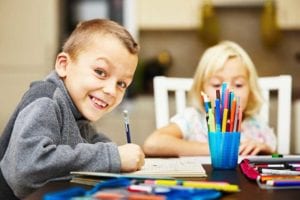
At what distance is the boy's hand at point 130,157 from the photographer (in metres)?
1.01

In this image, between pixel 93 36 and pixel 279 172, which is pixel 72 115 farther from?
pixel 279 172

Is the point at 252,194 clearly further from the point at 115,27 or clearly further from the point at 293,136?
the point at 293,136

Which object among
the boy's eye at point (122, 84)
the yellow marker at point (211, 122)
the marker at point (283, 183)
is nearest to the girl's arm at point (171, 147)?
the yellow marker at point (211, 122)

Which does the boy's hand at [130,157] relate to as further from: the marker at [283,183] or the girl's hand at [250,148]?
the girl's hand at [250,148]

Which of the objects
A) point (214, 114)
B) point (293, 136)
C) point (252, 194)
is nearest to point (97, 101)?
point (214, 114)

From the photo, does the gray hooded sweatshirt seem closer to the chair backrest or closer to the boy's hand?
the boy's hand

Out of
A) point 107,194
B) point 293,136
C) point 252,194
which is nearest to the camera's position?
point 107,194

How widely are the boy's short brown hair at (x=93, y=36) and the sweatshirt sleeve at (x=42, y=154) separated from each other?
0.52ft

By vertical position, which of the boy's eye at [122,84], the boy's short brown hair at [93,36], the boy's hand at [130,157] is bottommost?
the boy's hand at [130,157]

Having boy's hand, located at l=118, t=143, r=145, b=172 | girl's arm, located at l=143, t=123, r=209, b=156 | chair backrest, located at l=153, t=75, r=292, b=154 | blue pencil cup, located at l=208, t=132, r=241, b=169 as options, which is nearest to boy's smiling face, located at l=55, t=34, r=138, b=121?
boy's hand, located at l=118, t=143, r=145, b=172

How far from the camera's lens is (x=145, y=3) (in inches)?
144

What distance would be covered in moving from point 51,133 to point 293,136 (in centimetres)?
258

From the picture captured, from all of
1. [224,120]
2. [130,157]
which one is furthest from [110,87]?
[224,120]

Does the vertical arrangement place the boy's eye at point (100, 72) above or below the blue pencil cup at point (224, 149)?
above
